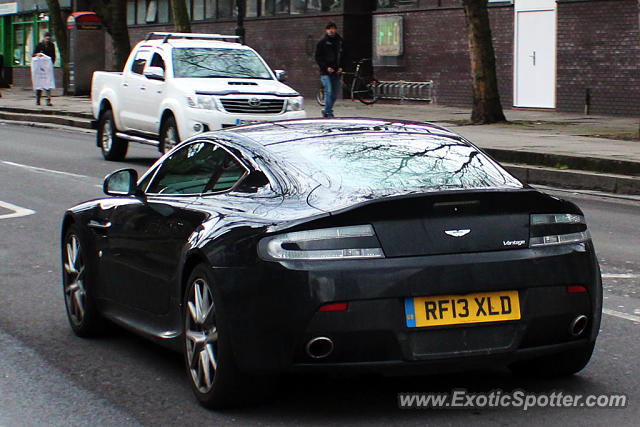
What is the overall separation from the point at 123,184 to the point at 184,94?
11234mm

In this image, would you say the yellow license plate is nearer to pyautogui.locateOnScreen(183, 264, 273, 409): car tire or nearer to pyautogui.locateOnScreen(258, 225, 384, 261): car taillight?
pyautogui.locateOnScreen(258, 225, 384, 261): car taillight

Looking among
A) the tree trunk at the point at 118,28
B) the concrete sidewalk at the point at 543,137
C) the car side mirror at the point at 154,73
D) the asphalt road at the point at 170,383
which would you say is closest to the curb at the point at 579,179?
the concrete sidewalk at the point at 543,137

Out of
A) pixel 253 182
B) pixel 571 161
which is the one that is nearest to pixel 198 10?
pixel 571 161

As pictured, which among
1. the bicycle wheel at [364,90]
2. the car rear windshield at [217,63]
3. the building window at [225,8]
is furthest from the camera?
the building window at [225,8]

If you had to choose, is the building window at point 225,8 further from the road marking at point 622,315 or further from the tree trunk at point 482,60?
the road marking at point 622,315

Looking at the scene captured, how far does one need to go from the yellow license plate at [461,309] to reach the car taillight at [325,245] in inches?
10.2

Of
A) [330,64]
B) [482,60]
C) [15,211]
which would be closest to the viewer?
[15,211]

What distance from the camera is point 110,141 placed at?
19625mm

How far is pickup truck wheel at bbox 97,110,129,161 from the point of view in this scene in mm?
19500

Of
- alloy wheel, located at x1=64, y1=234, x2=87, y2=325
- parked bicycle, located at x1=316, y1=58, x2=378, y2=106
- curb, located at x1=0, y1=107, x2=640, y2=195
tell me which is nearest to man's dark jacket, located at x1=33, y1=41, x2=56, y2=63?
parked bicycle, located at x1=316, y1=58, x2=378, y2=106

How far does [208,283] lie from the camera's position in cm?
520

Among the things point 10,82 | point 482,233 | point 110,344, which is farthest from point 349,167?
point 10,82

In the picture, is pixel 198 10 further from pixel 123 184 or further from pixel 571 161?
pixel 123 184

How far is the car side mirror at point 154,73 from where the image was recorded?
60.1 feet
